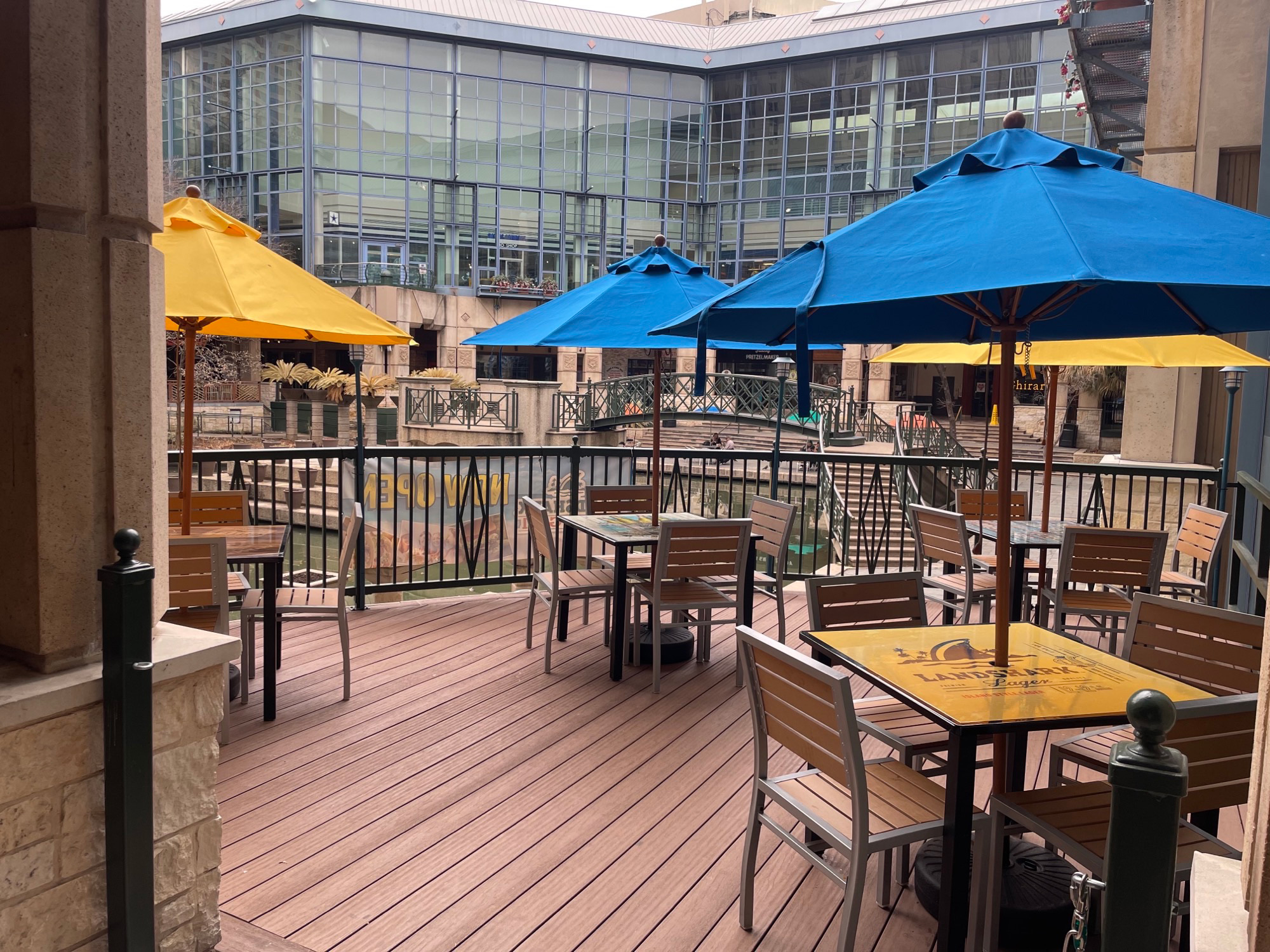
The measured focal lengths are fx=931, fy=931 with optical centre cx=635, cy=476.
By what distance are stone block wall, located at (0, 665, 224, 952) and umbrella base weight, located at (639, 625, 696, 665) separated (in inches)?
133

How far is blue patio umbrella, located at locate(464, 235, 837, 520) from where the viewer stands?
18.5ft

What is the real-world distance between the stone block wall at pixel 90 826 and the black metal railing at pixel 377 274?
3031 cm

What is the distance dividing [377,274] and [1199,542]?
29.5 meters

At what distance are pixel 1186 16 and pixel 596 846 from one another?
9.95 metres

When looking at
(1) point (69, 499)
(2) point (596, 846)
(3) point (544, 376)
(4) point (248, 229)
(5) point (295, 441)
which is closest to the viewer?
(1) point (69, 499)

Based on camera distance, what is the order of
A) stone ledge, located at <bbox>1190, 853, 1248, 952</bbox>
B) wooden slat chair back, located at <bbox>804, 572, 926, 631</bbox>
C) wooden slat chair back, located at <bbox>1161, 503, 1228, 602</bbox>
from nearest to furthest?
stone ledge, located at <bbox>1190, 853, 1248, 952</bbox> → wooden slat chair back, located at <bbox>804, 572, 926, 631</bbox> → wooden slat chair back, located at <bbox>1161, 503, 1228, 602</bbox>

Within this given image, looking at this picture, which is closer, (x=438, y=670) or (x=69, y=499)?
(x=69, y=499)

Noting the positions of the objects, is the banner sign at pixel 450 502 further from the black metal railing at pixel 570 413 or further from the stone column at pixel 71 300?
the black metal railing at pixel 570 413

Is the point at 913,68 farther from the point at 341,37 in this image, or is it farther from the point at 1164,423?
the point at 1164,423

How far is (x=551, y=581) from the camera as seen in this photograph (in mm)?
5621

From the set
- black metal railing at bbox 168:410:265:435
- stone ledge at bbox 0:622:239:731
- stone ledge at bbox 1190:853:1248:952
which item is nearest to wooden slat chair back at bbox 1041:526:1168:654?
stone ledge at bbox 1190:853:1248:952

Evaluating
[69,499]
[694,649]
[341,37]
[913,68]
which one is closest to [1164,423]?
[694,649]

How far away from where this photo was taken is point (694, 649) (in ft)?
19.9

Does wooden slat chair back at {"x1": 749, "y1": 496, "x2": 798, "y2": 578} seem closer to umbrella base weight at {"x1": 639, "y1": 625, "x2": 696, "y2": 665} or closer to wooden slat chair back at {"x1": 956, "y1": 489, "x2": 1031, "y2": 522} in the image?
umbrella base weight at {"x1": 639, "y1": 625, "x2": 696, "y2": 665}
